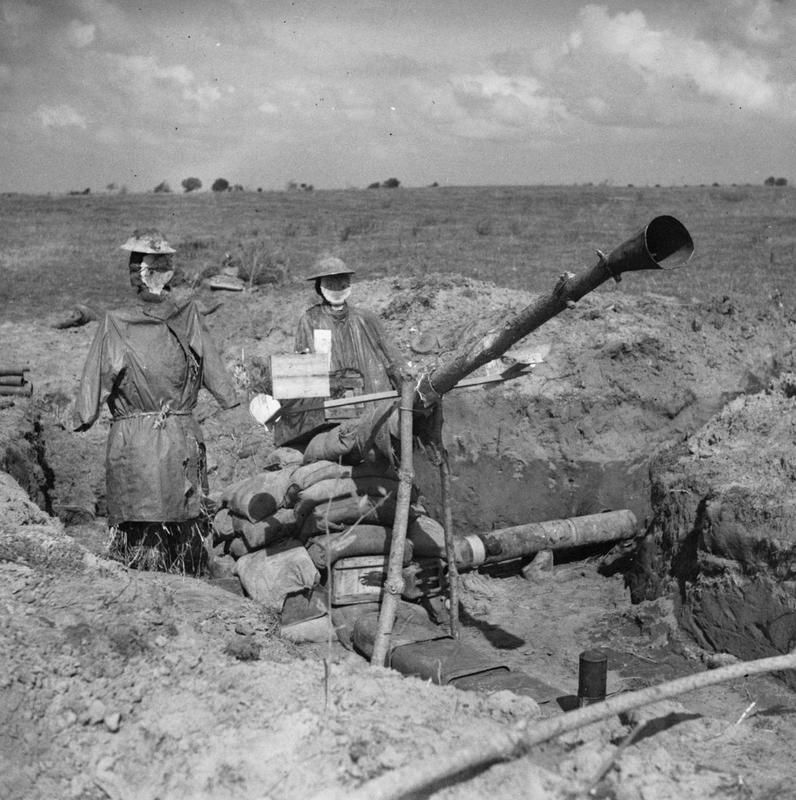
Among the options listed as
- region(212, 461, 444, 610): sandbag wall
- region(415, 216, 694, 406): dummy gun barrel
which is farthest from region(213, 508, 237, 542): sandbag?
region(415, 216, 694, 406): dummy gun barrel

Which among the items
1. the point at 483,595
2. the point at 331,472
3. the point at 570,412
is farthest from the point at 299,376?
the point at 570,412

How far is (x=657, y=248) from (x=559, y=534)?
4039 millimetres

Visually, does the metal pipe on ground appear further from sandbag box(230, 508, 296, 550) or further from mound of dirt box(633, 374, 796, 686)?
sandbag box(230, 508, 296, 550)

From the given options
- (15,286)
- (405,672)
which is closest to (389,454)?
(405,672)

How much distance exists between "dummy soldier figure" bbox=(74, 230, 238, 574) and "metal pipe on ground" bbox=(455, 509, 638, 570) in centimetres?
230

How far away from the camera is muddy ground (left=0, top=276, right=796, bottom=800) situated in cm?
378

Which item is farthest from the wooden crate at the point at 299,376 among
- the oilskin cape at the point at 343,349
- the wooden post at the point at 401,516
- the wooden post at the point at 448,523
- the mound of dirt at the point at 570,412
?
the mound of dirt at the point at 570,412

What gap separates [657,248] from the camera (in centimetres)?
458

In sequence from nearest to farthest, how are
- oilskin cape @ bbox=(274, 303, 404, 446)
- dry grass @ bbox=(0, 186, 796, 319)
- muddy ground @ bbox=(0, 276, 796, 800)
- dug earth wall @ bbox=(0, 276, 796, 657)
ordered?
muddy ground @ bbox=(0, 276, 796, 800), dug earth wall @ bbox=(0, 276, 796, 657), oilskin cape @ bbox=(274, 303, 404, 446), dry grass @ bbox=(0, 186, 796, 319)

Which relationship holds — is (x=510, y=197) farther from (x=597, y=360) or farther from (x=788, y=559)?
(x=788, y=559)

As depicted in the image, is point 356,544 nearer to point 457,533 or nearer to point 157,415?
point 157,415

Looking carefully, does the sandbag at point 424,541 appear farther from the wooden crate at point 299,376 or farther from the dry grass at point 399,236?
the dry grass at point 399,236

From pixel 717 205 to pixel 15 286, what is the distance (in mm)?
16453

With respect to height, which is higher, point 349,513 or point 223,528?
point 349,513
